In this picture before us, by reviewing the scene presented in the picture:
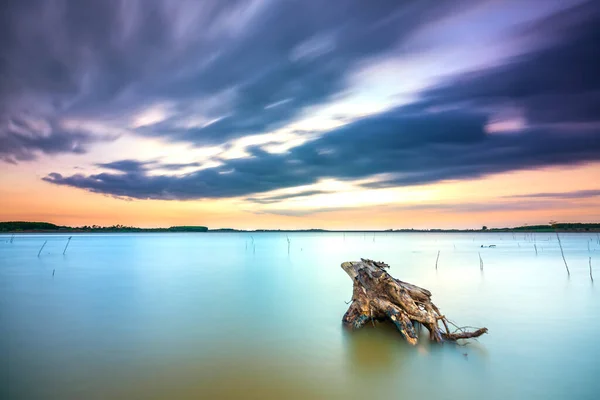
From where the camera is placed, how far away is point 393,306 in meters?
11.1

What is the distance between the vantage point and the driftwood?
35.0ft

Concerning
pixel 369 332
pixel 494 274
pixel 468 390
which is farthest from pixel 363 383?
pixel 494 274

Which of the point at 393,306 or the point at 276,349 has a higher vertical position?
the point at 393,306

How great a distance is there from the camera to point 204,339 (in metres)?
11.3

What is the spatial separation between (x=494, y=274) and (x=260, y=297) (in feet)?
64.8

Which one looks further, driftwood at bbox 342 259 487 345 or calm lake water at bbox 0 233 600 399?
driftwood at bbox 342 259 487 345

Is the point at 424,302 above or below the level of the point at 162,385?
above

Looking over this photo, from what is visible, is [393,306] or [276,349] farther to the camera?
[393,306]

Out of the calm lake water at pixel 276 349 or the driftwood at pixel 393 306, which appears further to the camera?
the driftwood at pixel 393 306

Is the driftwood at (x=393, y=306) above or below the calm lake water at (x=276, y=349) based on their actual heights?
above

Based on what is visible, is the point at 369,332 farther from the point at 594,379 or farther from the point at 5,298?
the point at 5,298

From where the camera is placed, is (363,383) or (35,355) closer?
(363,383)

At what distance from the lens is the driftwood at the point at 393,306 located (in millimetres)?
10680

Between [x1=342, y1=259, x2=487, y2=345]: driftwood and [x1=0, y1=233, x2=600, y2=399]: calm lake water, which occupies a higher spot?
[x1=342, y1=259, x2=487, y2=345]: driftwood
